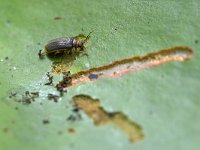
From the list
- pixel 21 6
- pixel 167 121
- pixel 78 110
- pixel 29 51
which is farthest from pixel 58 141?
pixel 21 6

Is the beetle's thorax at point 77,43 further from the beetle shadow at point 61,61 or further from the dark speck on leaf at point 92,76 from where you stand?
the dark speck on leaf at point 92,76

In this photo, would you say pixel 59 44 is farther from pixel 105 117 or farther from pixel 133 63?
pixel 105 117

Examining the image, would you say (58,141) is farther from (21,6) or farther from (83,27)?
(21,6)

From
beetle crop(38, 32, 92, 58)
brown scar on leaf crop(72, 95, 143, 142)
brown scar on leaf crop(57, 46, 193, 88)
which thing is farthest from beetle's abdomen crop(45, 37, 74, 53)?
brown scar on leaf crop(72, 95, 143, 142)

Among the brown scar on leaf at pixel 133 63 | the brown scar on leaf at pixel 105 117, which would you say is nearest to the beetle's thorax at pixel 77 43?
the brown scar on leaf at pixel 133 63

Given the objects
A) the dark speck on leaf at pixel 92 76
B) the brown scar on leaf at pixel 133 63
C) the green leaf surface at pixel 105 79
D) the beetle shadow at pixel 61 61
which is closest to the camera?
the green leaf surface at pixel 105 79

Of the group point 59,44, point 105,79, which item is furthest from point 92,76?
point 59,44

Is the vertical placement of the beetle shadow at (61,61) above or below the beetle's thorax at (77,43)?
below

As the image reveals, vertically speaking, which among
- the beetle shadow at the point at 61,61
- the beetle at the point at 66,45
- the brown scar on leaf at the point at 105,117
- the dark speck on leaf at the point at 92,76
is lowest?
the brown scar on leaf at the point at 105,117
